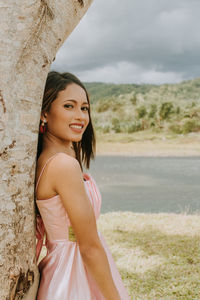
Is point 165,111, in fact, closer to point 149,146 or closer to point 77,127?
point 149,146

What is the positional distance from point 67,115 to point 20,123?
36 cm

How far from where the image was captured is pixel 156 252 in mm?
4039

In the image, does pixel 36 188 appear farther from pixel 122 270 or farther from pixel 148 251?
pixel 148 251

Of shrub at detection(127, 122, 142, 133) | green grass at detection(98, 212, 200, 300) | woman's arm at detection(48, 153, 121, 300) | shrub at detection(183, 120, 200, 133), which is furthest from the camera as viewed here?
shrub at detection(127, 122, 142, 133)

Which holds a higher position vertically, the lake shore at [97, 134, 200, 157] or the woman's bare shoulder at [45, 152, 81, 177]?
the woman's bare shoulder at [45, 152, 81, 177]

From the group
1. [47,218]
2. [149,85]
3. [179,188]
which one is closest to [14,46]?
[47,218]

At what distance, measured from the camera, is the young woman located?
4.12 ft

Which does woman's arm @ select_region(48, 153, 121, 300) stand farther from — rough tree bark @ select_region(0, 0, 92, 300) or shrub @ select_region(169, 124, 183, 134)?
shrub @ select_region(169, 124, 183, 134)

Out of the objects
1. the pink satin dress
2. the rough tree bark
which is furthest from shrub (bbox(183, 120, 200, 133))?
the rough tree bark

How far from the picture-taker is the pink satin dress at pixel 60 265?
1314 millimetres

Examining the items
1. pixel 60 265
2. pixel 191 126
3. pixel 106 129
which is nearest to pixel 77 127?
pixel 60 265

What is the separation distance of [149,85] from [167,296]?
93.0 meters

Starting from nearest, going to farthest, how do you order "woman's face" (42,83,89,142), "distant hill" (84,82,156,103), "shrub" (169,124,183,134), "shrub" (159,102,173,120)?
1. "woman's face" (42,83,89,142)
2. "shrub" (169,124,183,134)
3. "shrub" (159,102,173,120)
4. "distant hill" (84,82,156,103)

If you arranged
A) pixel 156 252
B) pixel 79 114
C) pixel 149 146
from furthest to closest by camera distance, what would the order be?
pixel 149 146 → pixel 156 252 → pixel 79 114
